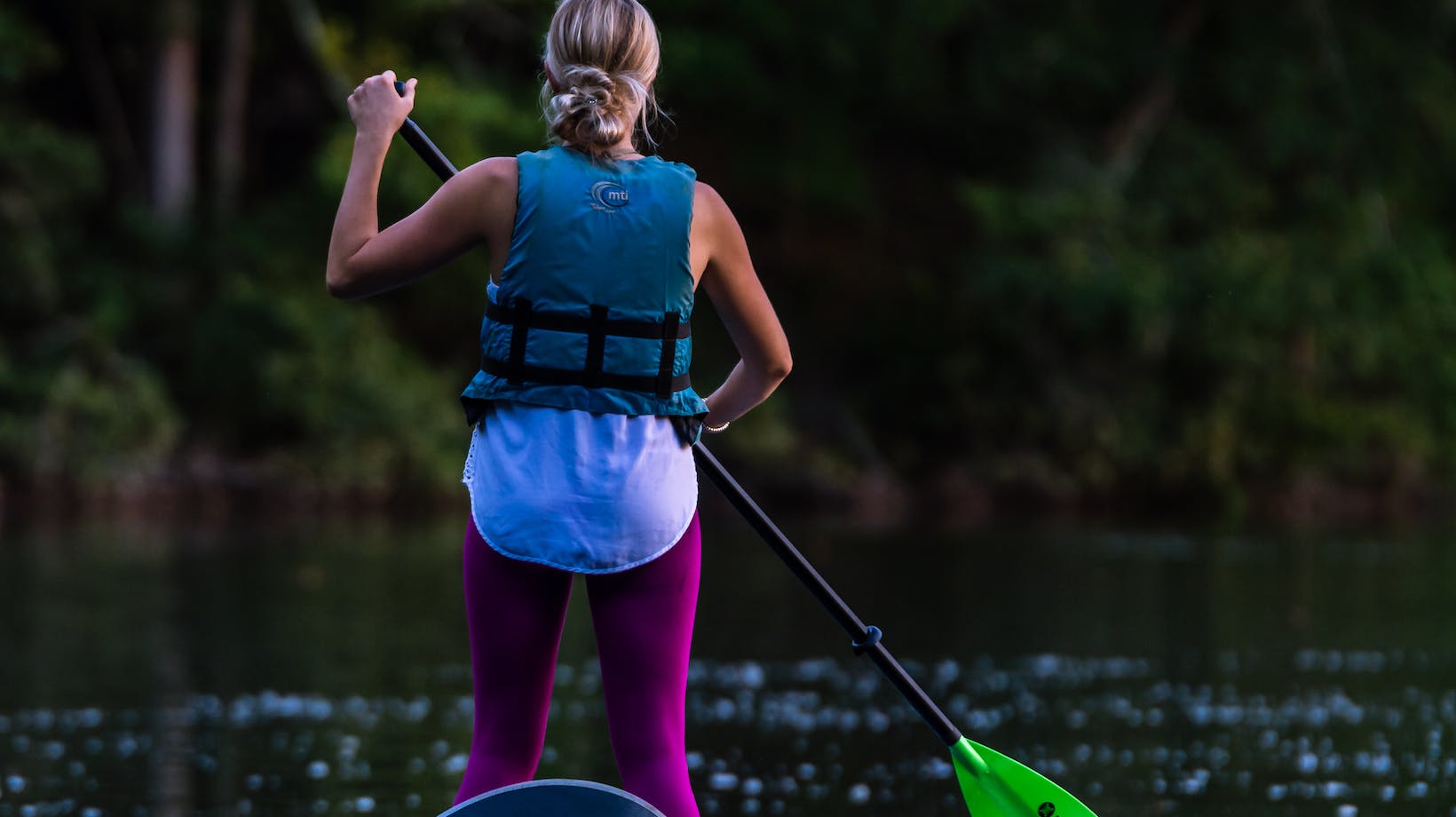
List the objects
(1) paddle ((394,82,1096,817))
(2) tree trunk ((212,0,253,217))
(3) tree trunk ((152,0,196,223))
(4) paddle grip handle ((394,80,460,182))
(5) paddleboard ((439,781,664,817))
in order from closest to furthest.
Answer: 1. (5) paddleboard ((439,781,664,817))
2. (4) paddle grip handle ((394,80,460,182))
3. (1) paddle ((394,82,1096,817))
4. (3) tree trunk ((152,0,196,223))
5. (2) tree trunk ((212,0,253,217))

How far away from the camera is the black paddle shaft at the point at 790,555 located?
163 inches

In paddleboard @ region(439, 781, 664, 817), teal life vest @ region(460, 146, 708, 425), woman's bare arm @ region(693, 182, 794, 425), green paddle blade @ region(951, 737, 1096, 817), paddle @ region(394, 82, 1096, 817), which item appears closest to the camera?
paddleboard @ region(439, 781, 664, 817)

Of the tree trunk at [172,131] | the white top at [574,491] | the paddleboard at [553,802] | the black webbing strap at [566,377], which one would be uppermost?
the tree trunk at [172,131]

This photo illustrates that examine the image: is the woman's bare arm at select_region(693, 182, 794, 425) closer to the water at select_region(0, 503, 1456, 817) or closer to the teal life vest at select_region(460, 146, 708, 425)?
the teal life vest at select_region(460, 146, 708, 425)

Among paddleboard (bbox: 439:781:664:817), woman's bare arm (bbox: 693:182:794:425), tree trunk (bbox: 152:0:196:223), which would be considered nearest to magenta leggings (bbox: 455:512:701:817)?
paddleboard (bbox: 439:781:664:817)

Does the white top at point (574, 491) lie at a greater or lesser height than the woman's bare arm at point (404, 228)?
lesser

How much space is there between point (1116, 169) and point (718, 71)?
5.70 metres

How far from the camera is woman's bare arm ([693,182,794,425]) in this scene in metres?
3.79

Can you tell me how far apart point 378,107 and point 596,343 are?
61 cm

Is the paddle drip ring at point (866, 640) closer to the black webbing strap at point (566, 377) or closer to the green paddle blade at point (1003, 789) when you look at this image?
the green paddle blade at point (1003, 789)

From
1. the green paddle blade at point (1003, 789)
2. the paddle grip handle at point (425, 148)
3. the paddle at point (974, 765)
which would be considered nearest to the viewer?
the paddle grip handle at point (425, 148)

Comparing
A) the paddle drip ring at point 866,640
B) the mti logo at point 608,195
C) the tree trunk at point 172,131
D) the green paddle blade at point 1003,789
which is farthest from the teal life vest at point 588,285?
the tree trunk at point 172,131

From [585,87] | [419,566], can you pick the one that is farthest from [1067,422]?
[585,87]

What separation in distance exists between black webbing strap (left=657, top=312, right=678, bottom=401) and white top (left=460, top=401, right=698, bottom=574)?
0.07 m
